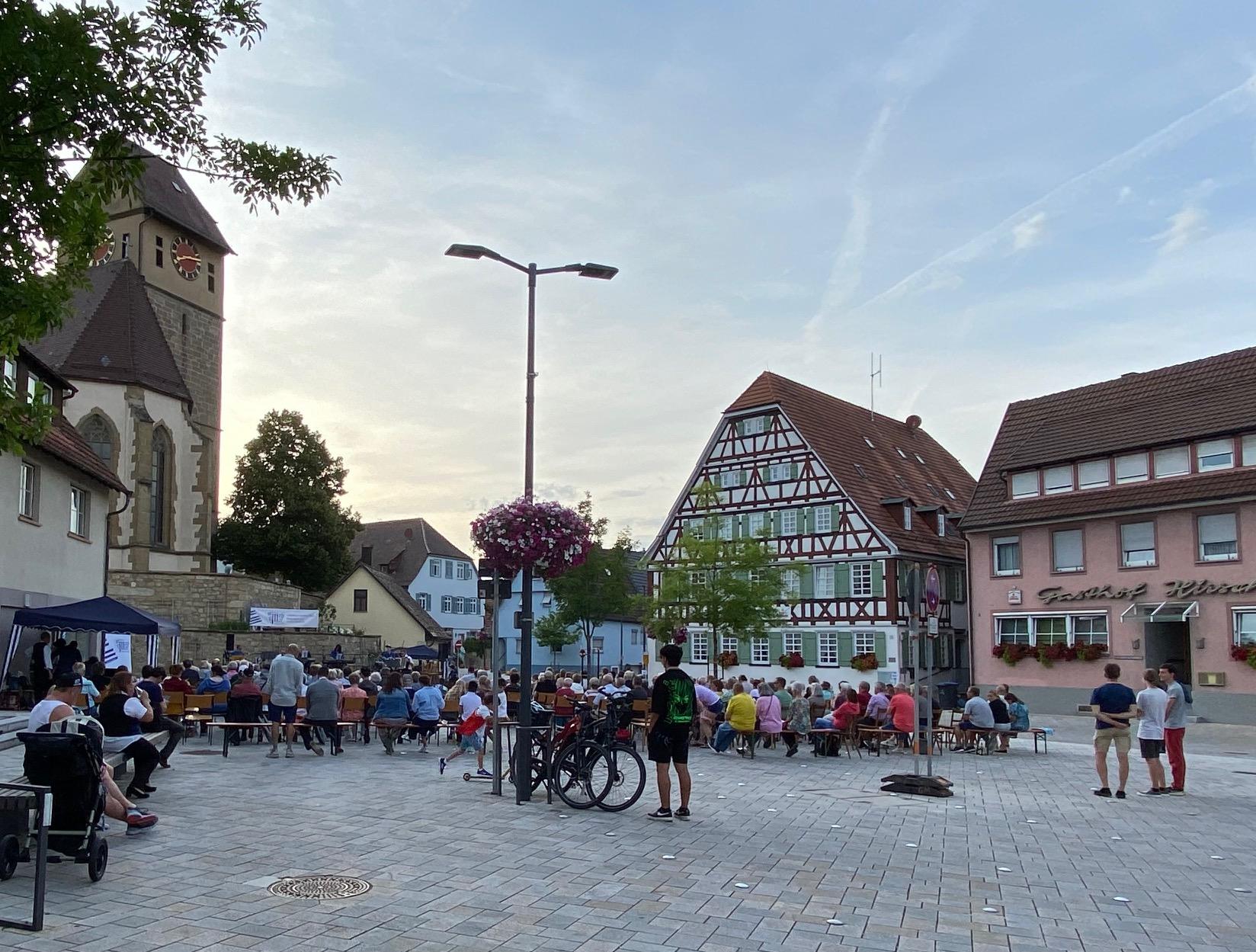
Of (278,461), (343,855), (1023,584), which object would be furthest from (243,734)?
(278,461)

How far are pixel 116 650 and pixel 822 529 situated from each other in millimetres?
27032

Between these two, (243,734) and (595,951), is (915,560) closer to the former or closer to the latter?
(243,734)

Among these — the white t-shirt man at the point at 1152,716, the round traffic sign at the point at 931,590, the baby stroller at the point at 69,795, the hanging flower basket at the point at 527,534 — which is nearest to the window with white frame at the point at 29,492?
the hanging flower basket at the point at 527,534

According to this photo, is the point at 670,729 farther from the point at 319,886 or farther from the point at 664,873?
the point at 319,886

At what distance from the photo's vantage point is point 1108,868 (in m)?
9.33

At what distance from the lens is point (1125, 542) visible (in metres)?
35.6

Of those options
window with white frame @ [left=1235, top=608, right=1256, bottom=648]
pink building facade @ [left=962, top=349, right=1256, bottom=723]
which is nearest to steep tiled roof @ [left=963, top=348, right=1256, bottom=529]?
pink building facade @ [left=962, top=349, right=1256, bottom=723]

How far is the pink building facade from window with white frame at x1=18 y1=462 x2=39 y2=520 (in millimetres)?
28908

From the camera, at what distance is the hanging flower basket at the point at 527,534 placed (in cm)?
1311

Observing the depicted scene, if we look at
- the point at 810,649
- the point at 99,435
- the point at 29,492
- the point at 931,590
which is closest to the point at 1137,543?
the point at 810,649

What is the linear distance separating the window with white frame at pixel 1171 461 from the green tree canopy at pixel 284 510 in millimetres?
37389

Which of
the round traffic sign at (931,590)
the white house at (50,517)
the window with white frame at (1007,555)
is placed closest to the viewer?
the round traffic sign at (931,590)

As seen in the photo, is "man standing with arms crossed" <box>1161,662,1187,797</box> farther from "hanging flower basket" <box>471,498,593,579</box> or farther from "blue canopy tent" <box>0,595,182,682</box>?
"blue canopy tent" <box>0,595,182,682</box>

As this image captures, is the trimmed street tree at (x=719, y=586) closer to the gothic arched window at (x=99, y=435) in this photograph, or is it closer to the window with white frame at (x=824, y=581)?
the window with white frame at (x=824, y=581)
